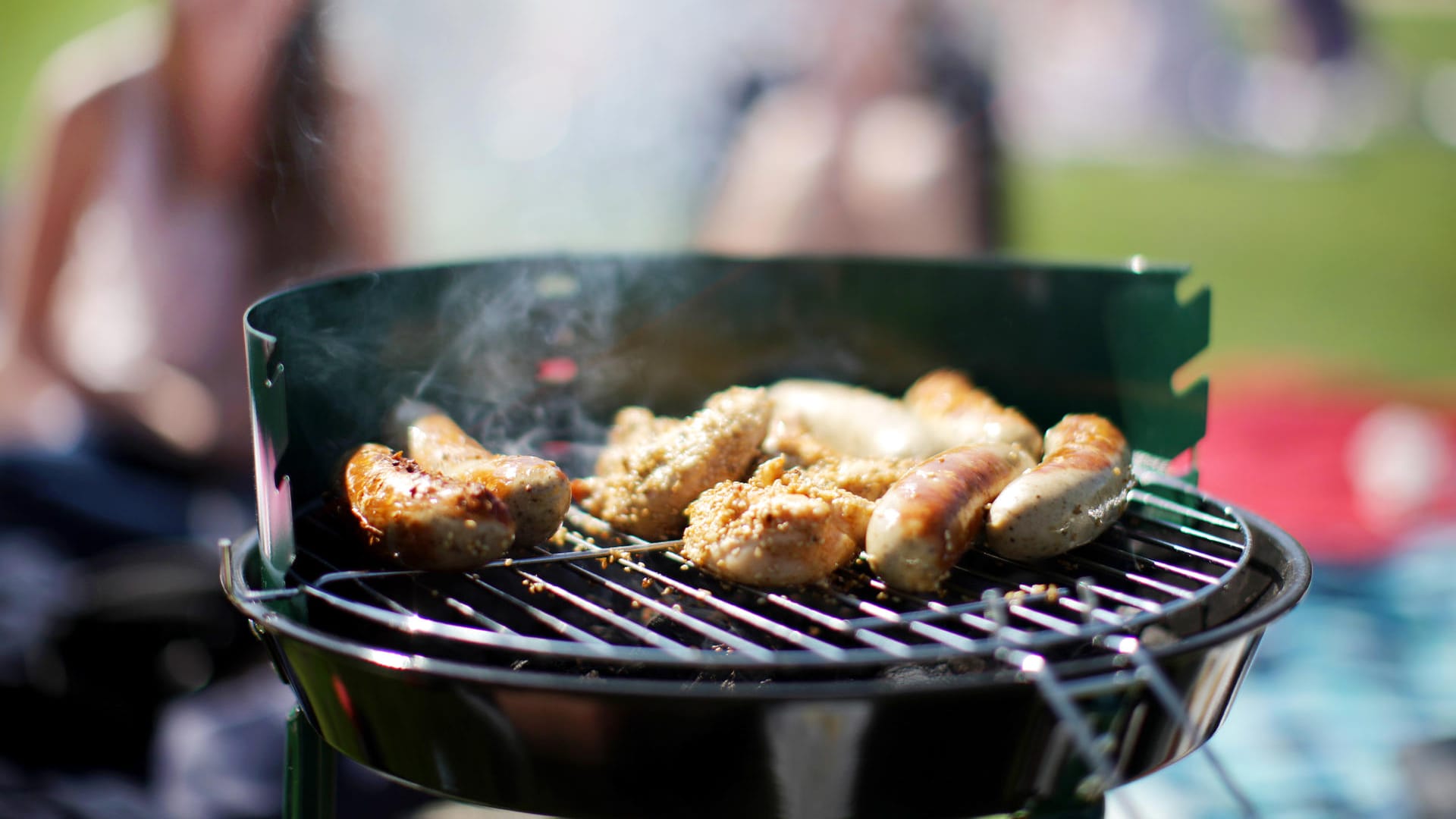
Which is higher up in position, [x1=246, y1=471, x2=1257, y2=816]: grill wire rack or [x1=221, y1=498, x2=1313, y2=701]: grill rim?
[x1=221, y1=498, x2=1313, y2=701]: grill rim

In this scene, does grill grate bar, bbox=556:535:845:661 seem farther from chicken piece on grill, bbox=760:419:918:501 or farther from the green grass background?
the green grass background

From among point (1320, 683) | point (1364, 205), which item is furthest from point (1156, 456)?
point (1364, 205)

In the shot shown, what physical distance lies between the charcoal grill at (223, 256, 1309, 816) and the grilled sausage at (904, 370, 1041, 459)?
269 mm

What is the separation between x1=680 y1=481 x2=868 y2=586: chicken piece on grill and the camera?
6.68 feet

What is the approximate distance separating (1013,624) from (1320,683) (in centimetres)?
362

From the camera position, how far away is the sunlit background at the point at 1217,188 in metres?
5.00

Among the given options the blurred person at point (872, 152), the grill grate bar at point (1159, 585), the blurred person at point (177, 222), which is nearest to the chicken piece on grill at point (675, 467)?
the grill grate bar at point (1159, 585)

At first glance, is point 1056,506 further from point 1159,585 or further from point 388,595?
point 388,595

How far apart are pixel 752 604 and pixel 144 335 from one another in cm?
433

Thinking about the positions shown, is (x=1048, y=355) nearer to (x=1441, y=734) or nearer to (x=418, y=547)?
(x=418, y=547)

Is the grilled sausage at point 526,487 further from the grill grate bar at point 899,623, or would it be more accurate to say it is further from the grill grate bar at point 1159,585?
the grill grate bar at point 1159,585

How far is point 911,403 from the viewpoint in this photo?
3.06m

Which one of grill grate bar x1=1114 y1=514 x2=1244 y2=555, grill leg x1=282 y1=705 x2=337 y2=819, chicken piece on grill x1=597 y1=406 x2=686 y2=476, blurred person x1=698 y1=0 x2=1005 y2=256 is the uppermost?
blurred person x1=698 y1=0 x2=1005 y2=256

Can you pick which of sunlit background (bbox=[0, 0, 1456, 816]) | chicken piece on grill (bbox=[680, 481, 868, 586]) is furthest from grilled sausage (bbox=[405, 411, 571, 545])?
sunlit background (bbox=[0, 0, 1456, 816])
